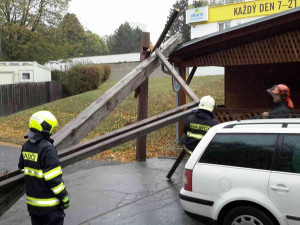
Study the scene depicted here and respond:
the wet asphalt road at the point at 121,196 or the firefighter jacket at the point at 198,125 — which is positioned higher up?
the firefighter jacket at the point at 198,125

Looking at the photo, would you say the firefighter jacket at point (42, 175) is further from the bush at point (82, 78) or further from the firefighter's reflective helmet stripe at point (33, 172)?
the bush at point (82, 78)

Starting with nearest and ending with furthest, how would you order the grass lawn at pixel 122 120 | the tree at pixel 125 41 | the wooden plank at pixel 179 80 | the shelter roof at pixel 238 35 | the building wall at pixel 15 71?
1. the wooden plank at pixel 179 80
2. the shelter roof at pixel 238 35
3. the grass lawn at pixel 122 120
4. the building wall at pixel 15 71
5. the tree at pixel 125 41

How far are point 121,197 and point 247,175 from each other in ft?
10.2

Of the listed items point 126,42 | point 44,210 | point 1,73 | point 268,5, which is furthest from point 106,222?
point 126,42

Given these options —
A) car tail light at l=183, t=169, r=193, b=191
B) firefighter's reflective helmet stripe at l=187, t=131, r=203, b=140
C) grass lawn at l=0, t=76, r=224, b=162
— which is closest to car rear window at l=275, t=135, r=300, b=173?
car tail light at l=183, t=169, r=193, b=191

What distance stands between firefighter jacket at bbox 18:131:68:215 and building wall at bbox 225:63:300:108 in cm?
977

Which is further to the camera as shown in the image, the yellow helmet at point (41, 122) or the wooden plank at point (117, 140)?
the wooden plank at point (117, 140)

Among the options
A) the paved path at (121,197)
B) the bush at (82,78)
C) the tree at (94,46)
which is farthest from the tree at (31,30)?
the tree at (94,46)

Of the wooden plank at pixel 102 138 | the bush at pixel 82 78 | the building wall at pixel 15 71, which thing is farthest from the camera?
the bush at pixel 82 78

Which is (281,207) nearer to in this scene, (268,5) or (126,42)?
(268,5)

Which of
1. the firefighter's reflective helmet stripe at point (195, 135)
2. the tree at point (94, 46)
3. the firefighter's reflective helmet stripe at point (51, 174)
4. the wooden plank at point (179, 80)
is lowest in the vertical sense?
the firefighter's reflective helmet stripe at point (51, 174)

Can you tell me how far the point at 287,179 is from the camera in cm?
361

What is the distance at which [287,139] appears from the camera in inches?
149

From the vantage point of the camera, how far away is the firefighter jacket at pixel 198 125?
5589 millimetres
